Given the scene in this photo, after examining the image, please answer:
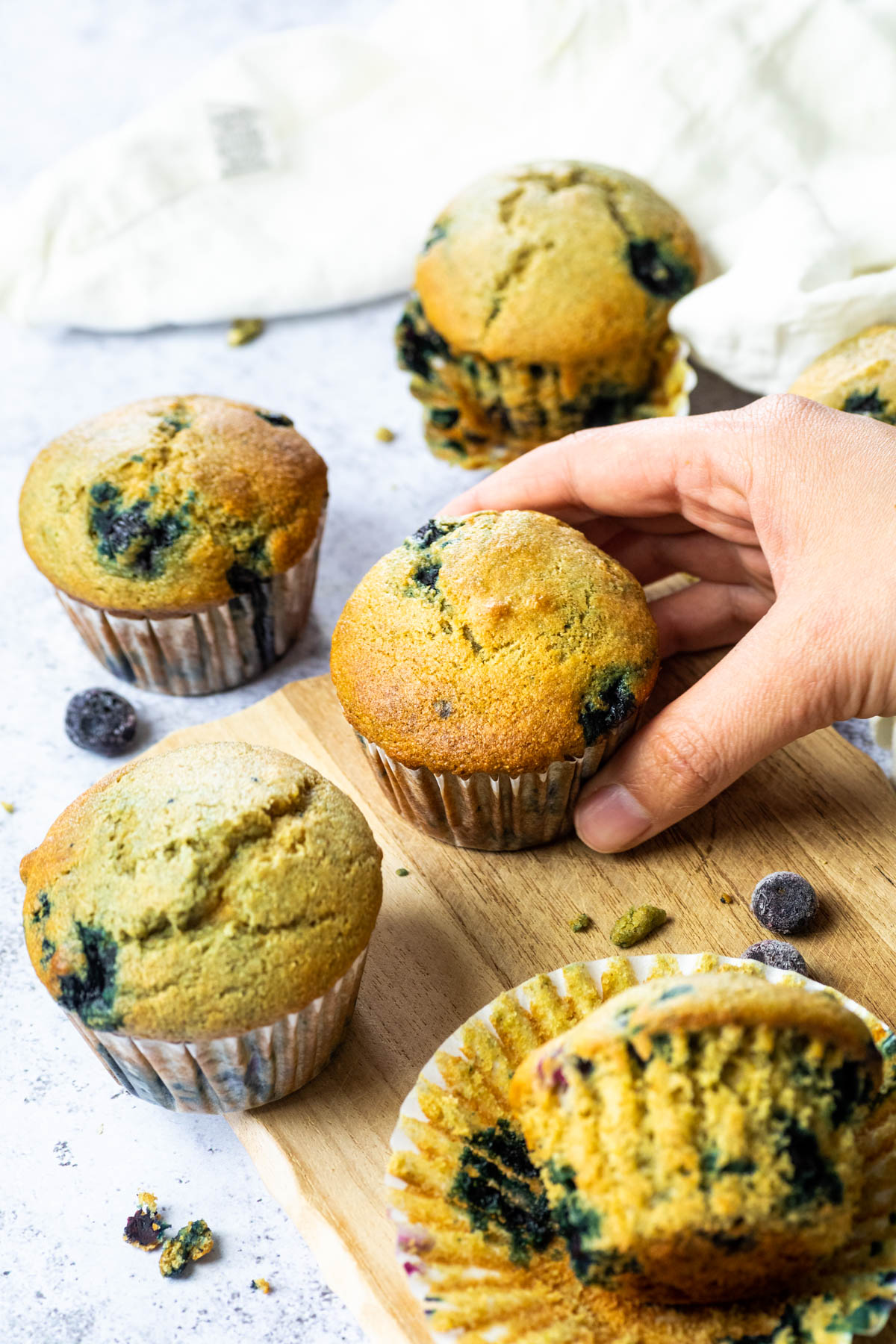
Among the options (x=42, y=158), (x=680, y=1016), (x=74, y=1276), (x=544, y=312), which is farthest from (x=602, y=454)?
(x=42, y=158)

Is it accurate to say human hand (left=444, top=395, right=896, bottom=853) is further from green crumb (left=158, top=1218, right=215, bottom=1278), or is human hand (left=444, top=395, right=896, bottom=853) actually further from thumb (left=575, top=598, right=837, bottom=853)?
green crumb (left=158, top=1218, right=215, bottom=1278)

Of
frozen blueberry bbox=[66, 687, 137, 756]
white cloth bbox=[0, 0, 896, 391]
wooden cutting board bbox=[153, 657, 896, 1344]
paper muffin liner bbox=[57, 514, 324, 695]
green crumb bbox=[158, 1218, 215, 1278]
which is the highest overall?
white cloth bbox=[0, 0, 896, 391]

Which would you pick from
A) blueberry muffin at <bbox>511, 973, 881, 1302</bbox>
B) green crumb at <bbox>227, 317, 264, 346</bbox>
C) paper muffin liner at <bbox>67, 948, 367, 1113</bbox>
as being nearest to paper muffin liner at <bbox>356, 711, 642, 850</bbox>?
→ paper muffin liner at <bbox>67, 948, 367, 1113</bbox>

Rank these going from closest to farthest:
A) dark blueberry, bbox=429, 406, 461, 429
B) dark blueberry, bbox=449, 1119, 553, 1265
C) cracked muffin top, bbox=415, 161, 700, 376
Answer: dark blueberry, bbox=449, 1119, 553, 1265 → cracked muffin top, bbox=415, 161, 700, 376 → dark blueberry, bbox=429, 406, 461, 429

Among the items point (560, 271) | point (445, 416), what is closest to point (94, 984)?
point (445, 416)

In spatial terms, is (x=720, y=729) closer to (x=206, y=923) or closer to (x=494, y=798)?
(x=494, y=798)

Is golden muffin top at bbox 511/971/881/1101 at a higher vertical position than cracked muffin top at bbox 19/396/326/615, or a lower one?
lower
